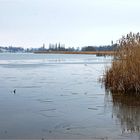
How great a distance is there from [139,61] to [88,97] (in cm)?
224

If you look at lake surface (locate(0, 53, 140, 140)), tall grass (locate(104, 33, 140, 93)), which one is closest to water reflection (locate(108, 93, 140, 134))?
lake surface (locate(0, 53, 140, 140))

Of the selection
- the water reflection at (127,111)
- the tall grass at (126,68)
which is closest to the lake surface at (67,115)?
the water reflection at (127,111)

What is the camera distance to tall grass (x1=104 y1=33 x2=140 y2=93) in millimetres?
12719

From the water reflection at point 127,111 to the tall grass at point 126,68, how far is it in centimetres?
50

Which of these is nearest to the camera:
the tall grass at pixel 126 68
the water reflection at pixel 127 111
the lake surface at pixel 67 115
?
the lake surface at pixel 67 115

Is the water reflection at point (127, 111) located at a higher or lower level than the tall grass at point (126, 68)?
lower

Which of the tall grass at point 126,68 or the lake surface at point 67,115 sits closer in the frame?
the lake surface at point 67,115

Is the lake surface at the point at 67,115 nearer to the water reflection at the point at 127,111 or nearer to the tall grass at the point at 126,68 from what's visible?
the water reflection at the point at 127,111

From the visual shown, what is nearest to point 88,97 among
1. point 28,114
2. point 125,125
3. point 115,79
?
point 115,79

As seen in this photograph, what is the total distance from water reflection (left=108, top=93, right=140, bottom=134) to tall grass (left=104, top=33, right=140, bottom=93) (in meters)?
0.50

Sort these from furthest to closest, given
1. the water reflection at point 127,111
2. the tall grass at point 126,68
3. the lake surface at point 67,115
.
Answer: the tall grass at point 126,68
the water reflection at point 127,111
the lake surface at point 67,115

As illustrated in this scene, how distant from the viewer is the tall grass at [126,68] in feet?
41.7

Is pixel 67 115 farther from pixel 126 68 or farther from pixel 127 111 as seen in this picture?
pixel 126 68

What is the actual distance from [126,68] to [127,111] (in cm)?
347
